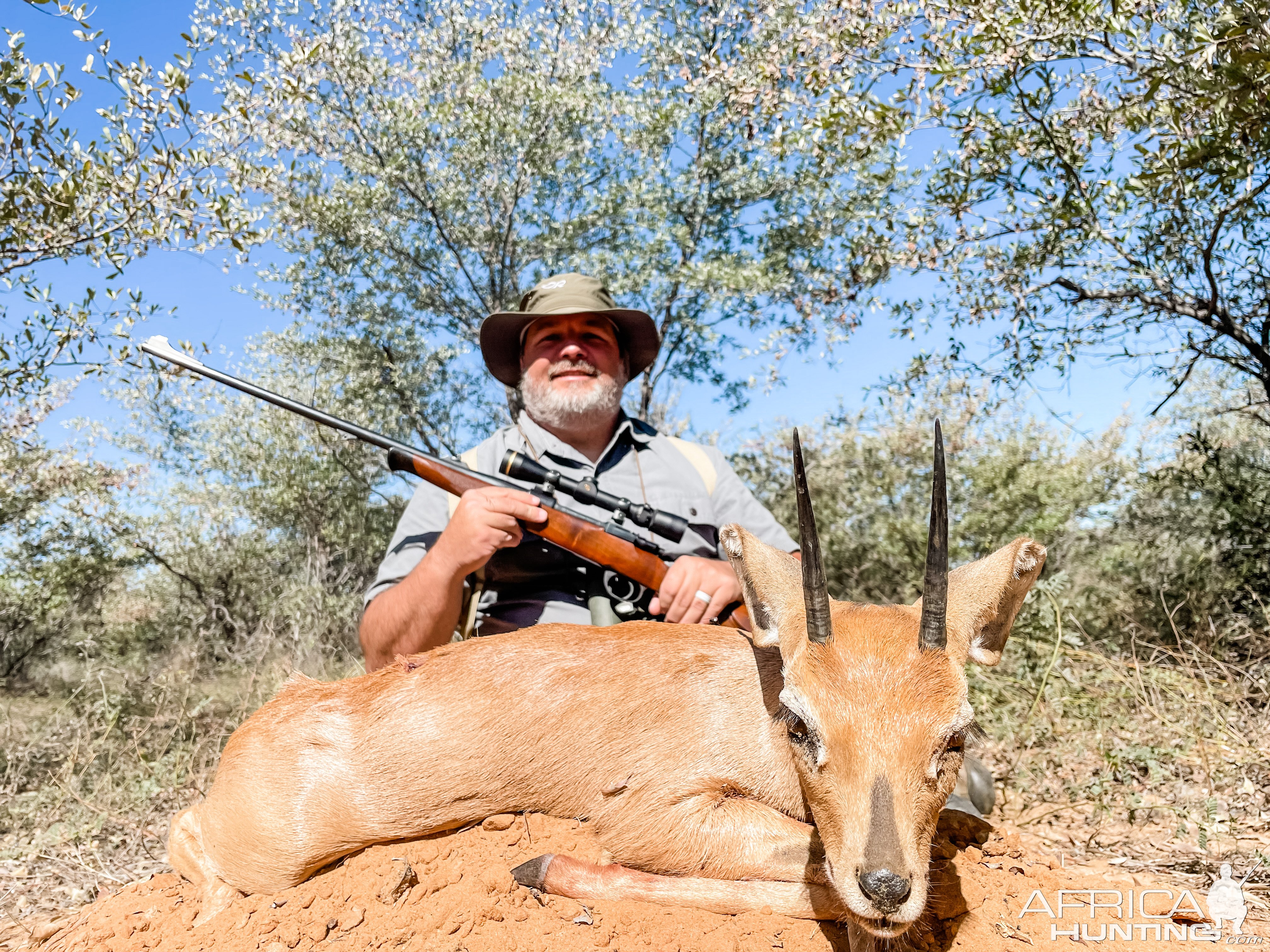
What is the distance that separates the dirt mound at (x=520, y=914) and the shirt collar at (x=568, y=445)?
2.94 m

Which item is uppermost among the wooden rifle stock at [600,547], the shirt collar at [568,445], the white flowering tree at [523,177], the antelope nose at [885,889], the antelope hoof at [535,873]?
the white flowering tree at [523,177]

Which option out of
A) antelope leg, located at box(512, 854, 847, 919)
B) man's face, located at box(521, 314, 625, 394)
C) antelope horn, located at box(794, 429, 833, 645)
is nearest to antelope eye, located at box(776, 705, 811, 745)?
antelope horn, located at box(794, 429, 833, 645)

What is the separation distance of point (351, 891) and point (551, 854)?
31.6 inches

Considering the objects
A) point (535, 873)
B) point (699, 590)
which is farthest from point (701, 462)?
point (535, 873)

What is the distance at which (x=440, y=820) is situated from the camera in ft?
11.3

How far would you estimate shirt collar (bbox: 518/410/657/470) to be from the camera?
5957 millimetres

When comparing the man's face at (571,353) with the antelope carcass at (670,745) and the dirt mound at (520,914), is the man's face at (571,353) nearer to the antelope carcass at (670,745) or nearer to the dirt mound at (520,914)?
the antelope carcass at (670,745)

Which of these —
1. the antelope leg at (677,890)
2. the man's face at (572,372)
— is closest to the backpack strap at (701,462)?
the man's face at (572,372)

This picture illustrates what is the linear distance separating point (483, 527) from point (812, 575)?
2.34 metres

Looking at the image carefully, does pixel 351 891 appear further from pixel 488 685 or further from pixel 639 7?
pixel 639 7

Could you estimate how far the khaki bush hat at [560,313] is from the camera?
593 cm

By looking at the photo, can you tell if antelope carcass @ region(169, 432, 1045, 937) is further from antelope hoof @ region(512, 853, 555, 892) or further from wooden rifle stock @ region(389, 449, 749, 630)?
wooden rifle stock @ region(389, 449, 749, 630)

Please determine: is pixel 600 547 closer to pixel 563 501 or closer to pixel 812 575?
pixel 563 501

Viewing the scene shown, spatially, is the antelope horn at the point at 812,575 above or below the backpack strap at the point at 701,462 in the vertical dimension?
below
